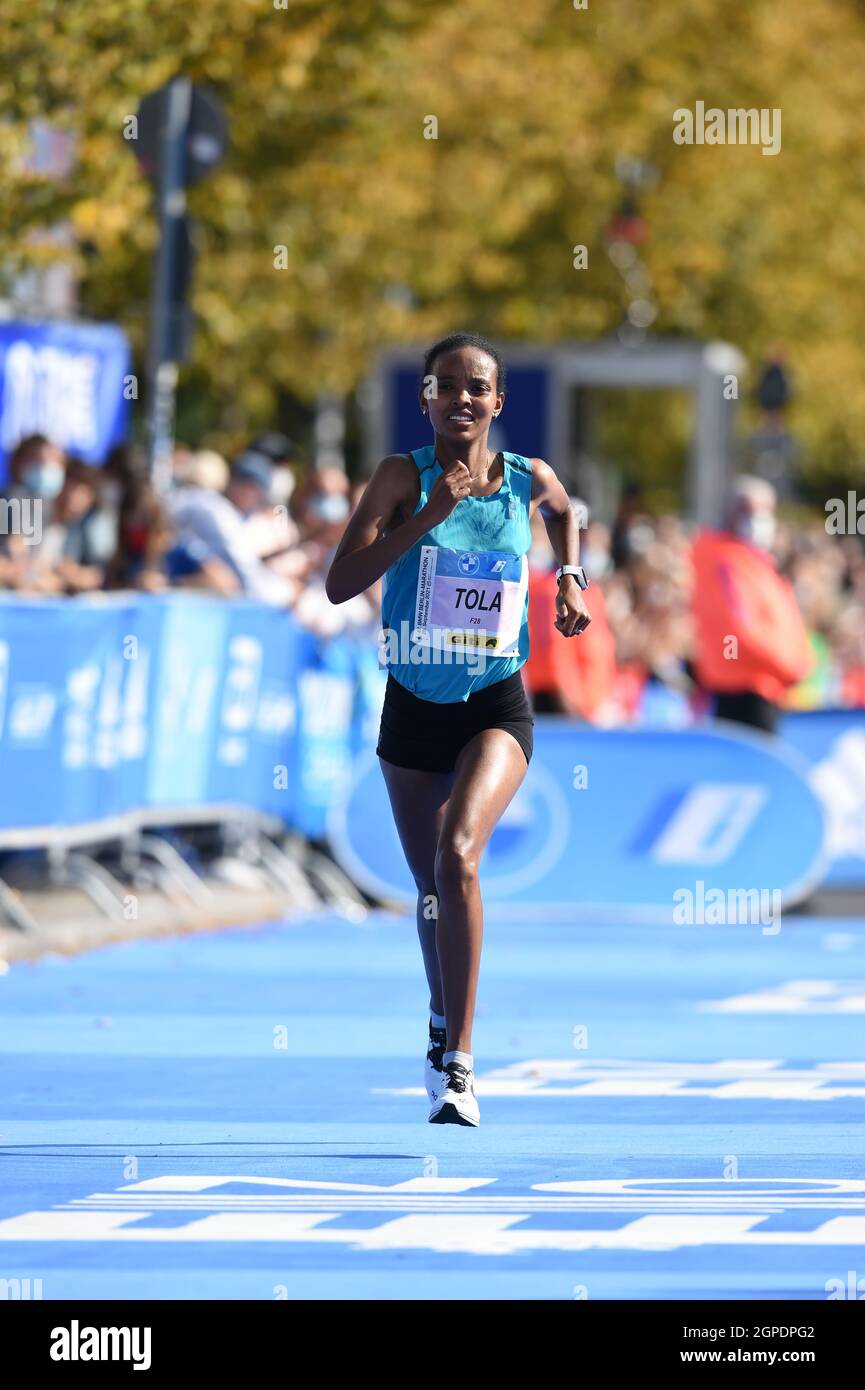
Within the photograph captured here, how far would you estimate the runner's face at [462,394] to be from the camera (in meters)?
8.53

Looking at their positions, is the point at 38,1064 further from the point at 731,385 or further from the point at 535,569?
the point at 731,385

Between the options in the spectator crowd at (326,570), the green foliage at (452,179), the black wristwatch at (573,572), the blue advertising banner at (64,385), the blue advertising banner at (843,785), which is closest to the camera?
the black wristwatch at (573,572)

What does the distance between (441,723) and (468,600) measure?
37 centimetres

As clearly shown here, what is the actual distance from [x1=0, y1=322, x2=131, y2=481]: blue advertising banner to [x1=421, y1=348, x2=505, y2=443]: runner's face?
10955 mm

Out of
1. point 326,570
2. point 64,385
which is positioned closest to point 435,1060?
point 326,570

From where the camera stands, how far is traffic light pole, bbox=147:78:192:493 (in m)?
16.5

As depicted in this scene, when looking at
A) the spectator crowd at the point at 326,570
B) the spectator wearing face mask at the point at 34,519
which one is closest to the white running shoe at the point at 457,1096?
the spectator crowd at the point at 326,570

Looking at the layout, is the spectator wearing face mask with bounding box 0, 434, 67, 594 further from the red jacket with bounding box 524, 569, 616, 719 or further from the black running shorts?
the black running shorts

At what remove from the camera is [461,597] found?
851 cm

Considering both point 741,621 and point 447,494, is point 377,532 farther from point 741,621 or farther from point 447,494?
point 741,621

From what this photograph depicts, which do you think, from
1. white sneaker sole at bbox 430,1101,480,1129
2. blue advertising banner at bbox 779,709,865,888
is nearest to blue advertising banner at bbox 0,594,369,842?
blue advertising banner at bbox 779,709,865,888

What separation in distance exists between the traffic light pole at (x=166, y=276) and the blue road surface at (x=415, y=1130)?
288 cm

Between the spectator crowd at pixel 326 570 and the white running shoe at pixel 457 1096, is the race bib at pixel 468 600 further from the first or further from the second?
the spectator crowd at pixel 326 570

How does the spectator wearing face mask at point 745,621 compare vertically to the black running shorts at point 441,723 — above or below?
above
